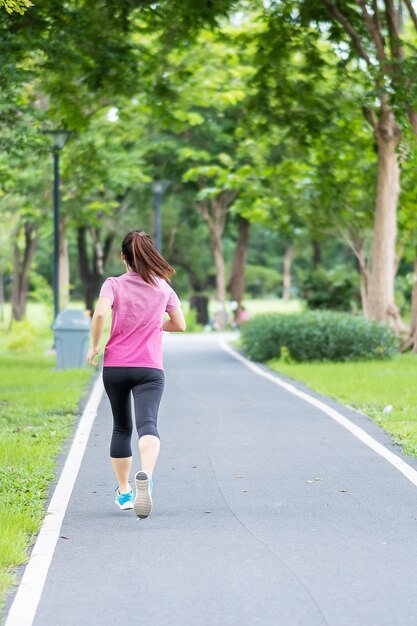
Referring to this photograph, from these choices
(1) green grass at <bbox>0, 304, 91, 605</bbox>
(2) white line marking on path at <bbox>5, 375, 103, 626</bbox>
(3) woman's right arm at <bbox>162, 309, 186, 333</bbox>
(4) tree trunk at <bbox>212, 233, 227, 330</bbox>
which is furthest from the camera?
(4) tree trunk at <bbox>212, 233, 227, 330</bbox>

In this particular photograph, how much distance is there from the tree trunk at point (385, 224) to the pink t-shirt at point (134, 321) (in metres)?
15.2

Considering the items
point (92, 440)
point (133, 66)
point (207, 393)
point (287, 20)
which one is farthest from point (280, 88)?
point (92, 440)

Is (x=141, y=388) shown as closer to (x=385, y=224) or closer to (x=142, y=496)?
(x=142, y=496)

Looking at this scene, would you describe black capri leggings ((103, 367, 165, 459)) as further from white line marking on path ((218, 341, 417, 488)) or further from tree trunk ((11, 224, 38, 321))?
tree trunk ((11, 224, 38, 321))

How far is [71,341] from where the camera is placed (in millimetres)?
19766

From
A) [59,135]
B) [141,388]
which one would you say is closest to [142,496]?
[141,388]

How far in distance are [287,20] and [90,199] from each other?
17.4m

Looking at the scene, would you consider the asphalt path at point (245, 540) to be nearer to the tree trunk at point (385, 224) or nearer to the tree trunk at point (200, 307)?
the tree trunk at point (385, 224)

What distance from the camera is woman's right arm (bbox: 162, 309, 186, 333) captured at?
280 inches

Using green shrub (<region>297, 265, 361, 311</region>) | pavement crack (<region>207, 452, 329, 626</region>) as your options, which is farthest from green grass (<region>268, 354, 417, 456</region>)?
green shrub (<region>297, 265, 361, 311</region>)

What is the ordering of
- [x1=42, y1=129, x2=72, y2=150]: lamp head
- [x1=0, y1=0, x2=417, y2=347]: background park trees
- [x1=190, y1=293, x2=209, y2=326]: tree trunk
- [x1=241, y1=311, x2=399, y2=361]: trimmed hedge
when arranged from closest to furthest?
[x1=0, y1=0, x2=417, y2=347]: background park trees
[x1=241, y1=311, x2=399, y2=361]: trimmed hedge
[x1=42, y1=129, x2=72, y2=150]: lamp head
[x1=190, y1=293, x2=209, y2=326]: tree trunk

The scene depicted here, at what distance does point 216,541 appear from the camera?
626cm

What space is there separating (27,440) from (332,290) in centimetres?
3087

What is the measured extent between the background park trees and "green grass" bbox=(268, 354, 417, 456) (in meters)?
3.14
